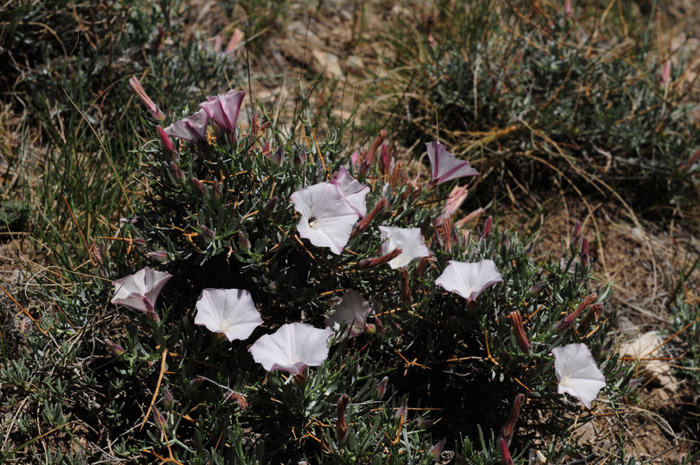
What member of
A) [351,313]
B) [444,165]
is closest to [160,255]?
[351,313]

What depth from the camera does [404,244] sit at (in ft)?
7.21

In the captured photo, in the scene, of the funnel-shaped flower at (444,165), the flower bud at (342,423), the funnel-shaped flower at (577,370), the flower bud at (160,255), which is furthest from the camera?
the funnel-shaped flower at (444,165)

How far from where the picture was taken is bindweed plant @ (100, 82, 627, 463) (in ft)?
6.43

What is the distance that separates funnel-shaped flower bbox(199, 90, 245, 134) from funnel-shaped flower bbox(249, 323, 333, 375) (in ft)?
2.25

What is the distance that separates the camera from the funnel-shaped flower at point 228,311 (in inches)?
77.4

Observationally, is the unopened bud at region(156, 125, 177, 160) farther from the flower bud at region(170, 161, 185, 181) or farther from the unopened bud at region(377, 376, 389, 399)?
the unopened bud at region(377, 376, 389, 399)

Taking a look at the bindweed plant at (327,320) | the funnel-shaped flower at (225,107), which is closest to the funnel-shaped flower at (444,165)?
the bindweed plant at (327,320)

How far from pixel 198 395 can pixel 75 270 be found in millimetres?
728

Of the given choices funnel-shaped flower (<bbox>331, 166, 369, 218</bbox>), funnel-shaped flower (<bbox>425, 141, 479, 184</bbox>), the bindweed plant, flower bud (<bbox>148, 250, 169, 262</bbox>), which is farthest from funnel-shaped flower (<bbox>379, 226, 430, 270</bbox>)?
flower bud (<bbox>148, 250, 169, 262</bbox>)

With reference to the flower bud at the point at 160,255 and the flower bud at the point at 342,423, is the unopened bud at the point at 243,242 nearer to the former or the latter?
the flower bud at the point at 160,255

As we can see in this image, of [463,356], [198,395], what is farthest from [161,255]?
[463,356]

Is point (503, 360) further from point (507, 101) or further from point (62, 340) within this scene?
point (507, 101)

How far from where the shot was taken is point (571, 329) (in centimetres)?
215

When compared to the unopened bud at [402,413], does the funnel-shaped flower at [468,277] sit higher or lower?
higher
